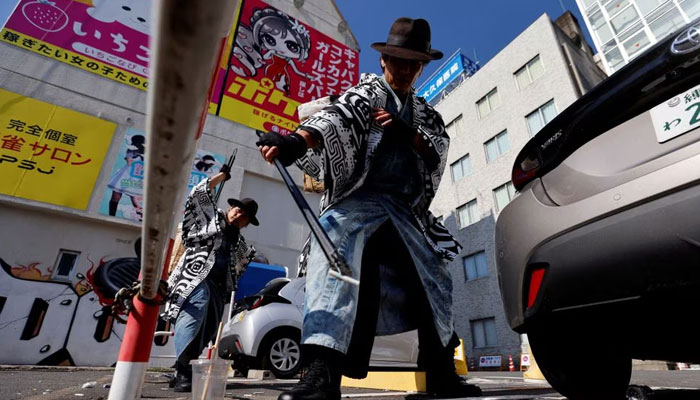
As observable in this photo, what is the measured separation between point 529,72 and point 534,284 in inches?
699

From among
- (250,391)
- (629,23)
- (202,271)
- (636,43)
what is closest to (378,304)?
(250,391)

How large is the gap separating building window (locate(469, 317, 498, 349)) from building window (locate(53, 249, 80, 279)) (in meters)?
14.0

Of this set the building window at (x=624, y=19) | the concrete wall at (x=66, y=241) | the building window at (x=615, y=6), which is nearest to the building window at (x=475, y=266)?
the concrete wall at (x=66, y=241)

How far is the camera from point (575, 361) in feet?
5.08

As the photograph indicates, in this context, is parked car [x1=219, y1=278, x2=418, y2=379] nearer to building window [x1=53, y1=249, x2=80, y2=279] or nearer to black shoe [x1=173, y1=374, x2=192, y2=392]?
black shoe [x1=173, y1=374, x2=192, y2=392]

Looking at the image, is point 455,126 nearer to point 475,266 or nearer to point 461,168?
point 461,168

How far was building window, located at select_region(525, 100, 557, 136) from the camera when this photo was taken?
1477cm

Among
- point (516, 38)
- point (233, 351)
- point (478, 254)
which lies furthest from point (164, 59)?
point (516, 38)

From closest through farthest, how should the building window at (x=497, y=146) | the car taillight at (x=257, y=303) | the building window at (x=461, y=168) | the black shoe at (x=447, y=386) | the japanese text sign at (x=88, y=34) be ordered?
1. the black shoe at (x=447, y=386)
2. the car taillight at (x=257, y=303)
3. the japanese text sign at (x=88, y=34)
4. the building window at (x=497, y=146)
5. the building window at (x=461, y=168)

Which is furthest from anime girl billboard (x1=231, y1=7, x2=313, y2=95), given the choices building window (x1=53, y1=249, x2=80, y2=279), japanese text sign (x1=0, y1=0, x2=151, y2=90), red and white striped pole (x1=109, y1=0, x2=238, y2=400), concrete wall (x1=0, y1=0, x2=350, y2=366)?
red and white striped pole (x1=109, y1=0, x2=238, y2=400)

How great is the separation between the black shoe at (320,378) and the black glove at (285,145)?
713mm

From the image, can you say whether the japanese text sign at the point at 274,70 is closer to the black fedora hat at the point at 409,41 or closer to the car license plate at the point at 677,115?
the black fedora hat at the point at 409,41

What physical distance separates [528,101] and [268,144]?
17.0 metres

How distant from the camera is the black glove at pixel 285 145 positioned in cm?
138
